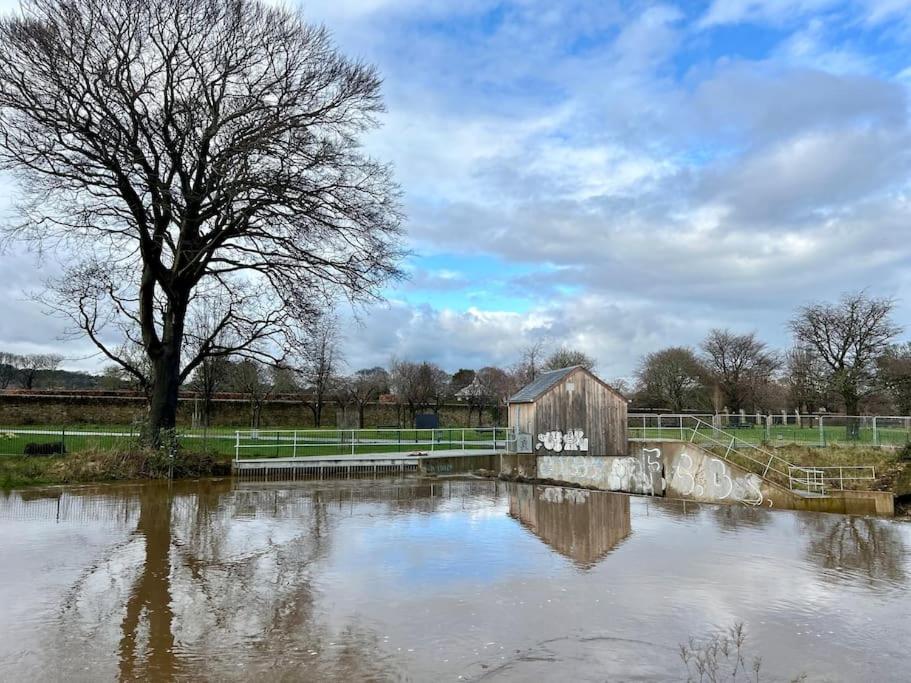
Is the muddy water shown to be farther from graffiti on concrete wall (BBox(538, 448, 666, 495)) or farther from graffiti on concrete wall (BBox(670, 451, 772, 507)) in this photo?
graffiti on concrete wall (BBox(538, 448, 666, 495))

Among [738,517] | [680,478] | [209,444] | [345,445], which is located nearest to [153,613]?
[738,517]

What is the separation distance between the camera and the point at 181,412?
166 feet

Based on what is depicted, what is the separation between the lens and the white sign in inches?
1018

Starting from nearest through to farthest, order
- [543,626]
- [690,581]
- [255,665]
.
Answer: [255,665], [543,626], [690,581]

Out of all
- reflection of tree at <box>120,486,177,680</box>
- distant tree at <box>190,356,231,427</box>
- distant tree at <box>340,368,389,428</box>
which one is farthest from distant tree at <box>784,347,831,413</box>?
reflection of tree at <box>120,486,177,680</box>

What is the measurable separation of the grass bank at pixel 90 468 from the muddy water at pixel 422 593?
2.96 metres

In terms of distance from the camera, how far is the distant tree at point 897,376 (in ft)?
108

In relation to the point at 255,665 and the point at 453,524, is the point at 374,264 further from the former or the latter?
the point at 255,665

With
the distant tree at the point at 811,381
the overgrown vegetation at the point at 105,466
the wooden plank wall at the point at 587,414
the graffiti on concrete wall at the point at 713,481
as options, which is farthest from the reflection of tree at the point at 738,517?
the distant tree at the point at 811,381

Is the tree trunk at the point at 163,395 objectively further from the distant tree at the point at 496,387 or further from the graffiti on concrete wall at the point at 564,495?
the distant tree at the point at 496,387

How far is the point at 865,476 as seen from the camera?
2239 cm

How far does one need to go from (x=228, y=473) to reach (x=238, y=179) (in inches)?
396

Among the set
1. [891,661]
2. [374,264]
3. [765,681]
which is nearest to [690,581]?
[891,661]

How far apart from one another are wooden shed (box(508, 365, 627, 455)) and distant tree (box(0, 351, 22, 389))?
67493 millimetres
